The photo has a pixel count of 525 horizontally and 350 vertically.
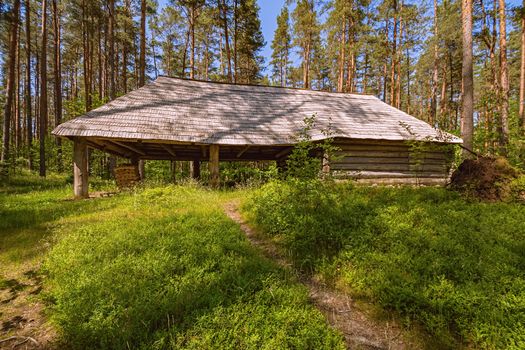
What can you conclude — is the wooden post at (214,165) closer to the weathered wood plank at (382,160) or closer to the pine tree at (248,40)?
the weathered wood plank at (382,160)

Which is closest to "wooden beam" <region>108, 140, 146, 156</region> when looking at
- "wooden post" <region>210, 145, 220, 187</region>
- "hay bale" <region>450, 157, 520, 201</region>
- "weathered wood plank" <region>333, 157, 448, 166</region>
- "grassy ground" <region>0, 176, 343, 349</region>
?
"wooden post" <region>210, 145, 220, 187</region>

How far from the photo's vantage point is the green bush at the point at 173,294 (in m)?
2.13

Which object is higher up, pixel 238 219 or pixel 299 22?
pixel 299 22

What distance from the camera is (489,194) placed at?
5.54 metres

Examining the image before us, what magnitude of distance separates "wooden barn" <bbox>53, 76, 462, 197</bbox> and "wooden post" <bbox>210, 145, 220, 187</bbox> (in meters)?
0.04

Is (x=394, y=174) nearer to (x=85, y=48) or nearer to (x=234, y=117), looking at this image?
(x=234, y=117)

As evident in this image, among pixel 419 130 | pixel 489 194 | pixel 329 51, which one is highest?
pixel 329 51

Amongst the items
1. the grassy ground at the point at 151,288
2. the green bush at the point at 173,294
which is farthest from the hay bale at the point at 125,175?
the green bush at the point at 173,294

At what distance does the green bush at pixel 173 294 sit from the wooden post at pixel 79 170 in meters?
3.80

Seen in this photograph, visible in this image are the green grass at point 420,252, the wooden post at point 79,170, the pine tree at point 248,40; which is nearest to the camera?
the green grass at point 420,252

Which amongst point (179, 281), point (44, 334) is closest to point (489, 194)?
point (179, 281)

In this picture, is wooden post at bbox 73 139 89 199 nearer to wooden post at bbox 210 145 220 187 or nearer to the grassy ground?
the grassy ground

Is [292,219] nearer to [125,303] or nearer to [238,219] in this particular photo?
[238,219]

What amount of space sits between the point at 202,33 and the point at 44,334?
2379 centimetres
